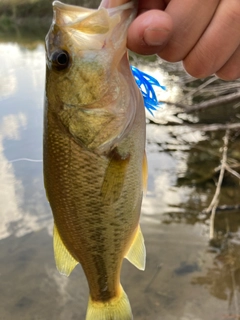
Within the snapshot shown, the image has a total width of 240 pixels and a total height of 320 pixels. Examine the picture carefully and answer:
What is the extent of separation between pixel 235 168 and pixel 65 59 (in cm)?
536

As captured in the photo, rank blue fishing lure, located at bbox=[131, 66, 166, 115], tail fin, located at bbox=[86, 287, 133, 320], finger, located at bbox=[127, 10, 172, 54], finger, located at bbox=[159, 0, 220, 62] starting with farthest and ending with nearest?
tail fin, located at bbox=[86, 287, 133, 320] → blue fishing lure, located at bbox=[131, 66, 166, 115] → finger, located at bbox=[159, 0, 220, 62] → finger, located at bbox=[127, 10, 172, 54]

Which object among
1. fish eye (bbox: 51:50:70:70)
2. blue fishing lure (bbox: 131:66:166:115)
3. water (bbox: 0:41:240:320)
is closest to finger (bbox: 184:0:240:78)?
blue fishing lure (bbox: 131:66:166:115)

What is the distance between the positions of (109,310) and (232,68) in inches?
48.3

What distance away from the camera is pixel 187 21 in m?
1.21

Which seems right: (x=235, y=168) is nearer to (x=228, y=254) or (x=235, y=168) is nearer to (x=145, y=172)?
(x=228, y=254)

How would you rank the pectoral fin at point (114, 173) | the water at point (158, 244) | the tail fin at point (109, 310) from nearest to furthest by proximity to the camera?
the pectoral fin at point (114, 173) < the tail fin at point (109, 310) < the water at point (158, 244)

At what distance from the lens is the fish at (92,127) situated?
133cm

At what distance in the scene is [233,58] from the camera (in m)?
1.37

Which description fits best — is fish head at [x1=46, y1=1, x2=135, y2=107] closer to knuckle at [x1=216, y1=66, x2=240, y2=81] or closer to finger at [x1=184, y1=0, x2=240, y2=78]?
finger at [x1=184, y1=0, x2=240, y2=78]

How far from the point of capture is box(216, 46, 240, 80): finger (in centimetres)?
137

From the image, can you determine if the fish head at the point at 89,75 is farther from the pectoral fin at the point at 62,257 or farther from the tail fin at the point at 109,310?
the tail fin at the point at 109,310

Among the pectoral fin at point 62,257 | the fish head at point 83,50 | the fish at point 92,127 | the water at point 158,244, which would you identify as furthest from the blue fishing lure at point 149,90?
the water at point 158,244

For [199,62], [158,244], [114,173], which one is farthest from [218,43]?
[158,244]

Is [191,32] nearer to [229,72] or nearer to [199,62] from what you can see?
[199,62]
